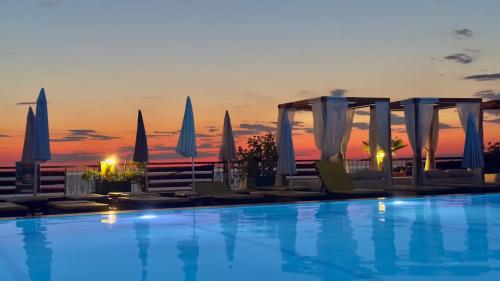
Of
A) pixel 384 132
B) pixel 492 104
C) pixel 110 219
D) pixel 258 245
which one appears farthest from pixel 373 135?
pixel 258 245

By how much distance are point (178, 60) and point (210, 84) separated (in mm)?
1834

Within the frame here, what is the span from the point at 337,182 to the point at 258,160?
4.01 metres

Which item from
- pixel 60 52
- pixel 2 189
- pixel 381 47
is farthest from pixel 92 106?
pixel 381 47

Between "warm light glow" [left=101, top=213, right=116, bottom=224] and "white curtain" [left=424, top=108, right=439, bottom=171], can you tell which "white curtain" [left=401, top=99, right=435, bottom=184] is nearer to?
"white curtain" [left=424, top=108, right=439, bottom=171]

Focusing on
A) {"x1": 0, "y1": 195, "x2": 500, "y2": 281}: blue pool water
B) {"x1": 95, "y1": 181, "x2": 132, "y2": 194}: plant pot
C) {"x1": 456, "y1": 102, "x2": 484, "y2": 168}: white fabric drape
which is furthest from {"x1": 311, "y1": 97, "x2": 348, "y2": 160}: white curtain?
{"x1": 0, "y1": 195, "x2": 500, "y2": 281}: blue pool water

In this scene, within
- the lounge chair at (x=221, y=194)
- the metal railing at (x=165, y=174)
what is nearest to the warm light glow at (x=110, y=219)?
the lounge chair at (x=221, y=194)

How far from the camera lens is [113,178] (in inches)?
599

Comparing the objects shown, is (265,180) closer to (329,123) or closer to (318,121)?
(318,121)

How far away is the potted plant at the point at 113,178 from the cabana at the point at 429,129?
7350 millimetres

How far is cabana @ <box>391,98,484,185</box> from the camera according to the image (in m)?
16.1

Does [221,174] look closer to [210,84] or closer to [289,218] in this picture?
[210,84]

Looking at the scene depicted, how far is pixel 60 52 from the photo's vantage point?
56.2 feet

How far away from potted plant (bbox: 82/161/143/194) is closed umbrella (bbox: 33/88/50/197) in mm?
3645

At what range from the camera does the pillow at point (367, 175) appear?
52.0 feet
